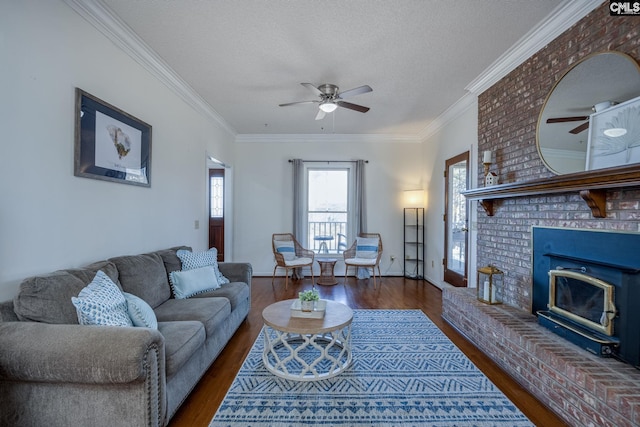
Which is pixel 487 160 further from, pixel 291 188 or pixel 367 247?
pixel 291 188

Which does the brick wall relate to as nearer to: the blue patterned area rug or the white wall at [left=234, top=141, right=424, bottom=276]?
the blue patterned area rug

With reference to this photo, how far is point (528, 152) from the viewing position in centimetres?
265

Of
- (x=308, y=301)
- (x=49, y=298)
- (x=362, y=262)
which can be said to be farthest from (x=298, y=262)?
(x=49, y=298)

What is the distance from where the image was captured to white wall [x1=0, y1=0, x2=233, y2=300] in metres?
1.61

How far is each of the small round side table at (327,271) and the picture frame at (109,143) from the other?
10.7 feet

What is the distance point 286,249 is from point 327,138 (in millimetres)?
2360

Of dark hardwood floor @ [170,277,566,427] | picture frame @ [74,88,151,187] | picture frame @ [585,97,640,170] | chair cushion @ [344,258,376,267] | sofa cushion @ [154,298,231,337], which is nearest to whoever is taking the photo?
picture frame @ [585,97,640,170]

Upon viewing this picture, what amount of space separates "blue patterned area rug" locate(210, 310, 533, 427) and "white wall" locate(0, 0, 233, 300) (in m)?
1.54

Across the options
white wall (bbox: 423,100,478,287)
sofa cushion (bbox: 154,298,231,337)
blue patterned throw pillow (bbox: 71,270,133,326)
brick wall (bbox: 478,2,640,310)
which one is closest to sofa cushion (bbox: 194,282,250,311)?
sofa cushion (bbox: 154,298,231,337)

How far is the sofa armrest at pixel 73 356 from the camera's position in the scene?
134 centimetres

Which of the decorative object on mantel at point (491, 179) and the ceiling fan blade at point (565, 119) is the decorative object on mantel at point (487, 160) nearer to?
the decorative object on mantel at point (491, 179)

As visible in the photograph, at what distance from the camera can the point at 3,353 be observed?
135cm

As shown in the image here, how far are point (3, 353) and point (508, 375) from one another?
321 cm

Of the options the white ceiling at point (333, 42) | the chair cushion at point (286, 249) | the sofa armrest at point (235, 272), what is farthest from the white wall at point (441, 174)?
the sofa armrest at point (235, 272)
